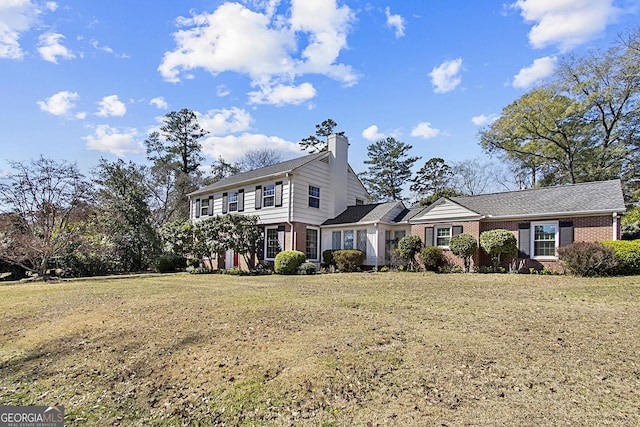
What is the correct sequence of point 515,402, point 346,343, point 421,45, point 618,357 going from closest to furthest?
point 515,402
point 618,357
point 346,343
point 421,45

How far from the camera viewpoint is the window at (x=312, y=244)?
19641mm

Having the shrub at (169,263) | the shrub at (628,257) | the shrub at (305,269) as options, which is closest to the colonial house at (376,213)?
the shrub at (628,257)

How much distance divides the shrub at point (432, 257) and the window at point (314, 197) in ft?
21.5

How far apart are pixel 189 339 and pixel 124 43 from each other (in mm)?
10190

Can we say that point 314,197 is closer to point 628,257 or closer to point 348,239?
point 348,239

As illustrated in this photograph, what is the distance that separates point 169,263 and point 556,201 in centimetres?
2030

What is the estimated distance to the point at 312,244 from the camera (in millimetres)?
19891

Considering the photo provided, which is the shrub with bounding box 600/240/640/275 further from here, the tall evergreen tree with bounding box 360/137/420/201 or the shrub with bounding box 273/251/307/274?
the tall evergreen tree with bounding box 360/137/420/201

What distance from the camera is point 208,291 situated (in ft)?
35.9

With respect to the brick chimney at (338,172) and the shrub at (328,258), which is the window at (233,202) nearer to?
the brick chimney at (338,172)

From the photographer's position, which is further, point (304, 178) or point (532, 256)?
point (304, 178)

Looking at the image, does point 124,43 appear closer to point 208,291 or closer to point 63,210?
point 208,291

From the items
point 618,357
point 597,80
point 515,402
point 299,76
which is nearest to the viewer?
point 515,402

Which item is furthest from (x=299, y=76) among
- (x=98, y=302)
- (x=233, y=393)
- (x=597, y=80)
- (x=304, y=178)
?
(x=597, y=80)
